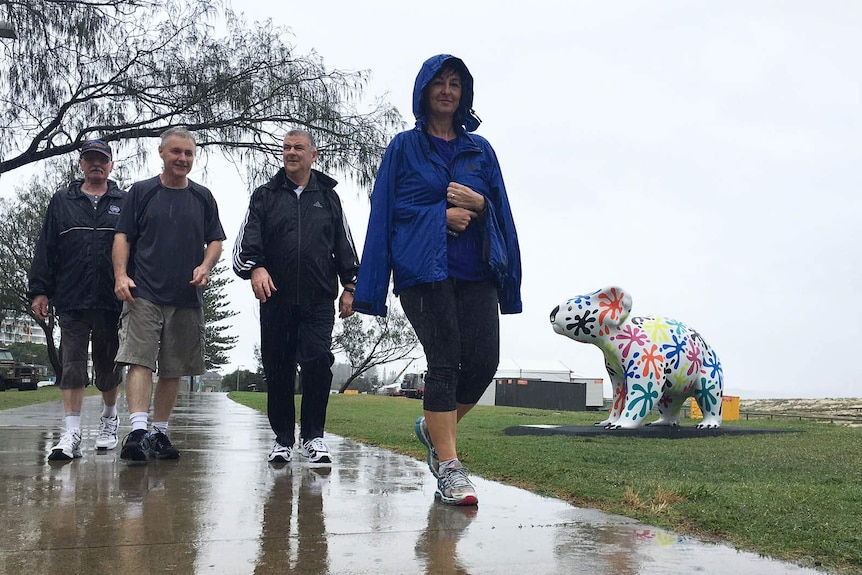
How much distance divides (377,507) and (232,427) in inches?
216

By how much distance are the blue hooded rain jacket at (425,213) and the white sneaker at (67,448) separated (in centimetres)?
204

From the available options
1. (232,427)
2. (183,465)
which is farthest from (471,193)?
(232,427)

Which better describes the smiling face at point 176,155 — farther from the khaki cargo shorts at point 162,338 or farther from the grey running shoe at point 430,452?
the grey running shoe at point 430,452

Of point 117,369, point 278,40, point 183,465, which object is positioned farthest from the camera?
point 278,40

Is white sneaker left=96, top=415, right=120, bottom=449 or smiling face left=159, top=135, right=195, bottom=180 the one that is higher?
smiling face left=159, top=135, right=195, bottom=180

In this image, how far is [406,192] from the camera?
400 centimetres

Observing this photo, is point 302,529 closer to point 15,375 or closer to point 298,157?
point 298,157

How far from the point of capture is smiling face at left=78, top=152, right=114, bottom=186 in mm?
5566

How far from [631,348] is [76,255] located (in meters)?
6.68

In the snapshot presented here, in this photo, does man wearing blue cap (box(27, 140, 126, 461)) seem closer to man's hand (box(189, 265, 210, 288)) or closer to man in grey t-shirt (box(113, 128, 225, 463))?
man in grey t-shirt (box(113, 128, 225, 463))

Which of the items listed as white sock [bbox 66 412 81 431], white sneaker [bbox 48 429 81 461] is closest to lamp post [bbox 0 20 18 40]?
white sock [bbox 66 412 81 431]

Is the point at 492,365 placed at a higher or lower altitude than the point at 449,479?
higher

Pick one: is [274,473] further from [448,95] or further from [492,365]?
[448,95]

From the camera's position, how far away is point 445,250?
12.5 ft
